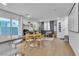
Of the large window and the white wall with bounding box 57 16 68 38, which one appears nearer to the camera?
the large window

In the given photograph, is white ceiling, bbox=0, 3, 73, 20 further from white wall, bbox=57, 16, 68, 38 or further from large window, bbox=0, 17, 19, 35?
white wall, bbox=57, 16, 68, 38

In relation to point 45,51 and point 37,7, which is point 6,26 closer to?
point 37,7

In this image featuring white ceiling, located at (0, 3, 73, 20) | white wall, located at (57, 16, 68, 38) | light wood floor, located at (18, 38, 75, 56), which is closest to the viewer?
white ceiling, located at (0, 3, 73, 20)

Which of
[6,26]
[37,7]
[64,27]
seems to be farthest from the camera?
[64,27]

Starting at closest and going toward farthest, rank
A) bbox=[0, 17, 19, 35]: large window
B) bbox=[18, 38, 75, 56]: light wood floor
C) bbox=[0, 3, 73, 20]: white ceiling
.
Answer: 1. bbox=[0, 3, 73, 20]: white ceiling
2. bbox=[18, 38, 75, 56]: light wood floor
3. bbox=[0, 17, 19, 35]: large window

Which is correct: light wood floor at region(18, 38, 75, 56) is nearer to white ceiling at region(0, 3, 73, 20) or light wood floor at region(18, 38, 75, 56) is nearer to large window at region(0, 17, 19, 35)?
large window at region(0, 17, 19, 35)

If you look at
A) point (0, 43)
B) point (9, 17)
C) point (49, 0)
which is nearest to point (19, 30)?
point (9, 17)

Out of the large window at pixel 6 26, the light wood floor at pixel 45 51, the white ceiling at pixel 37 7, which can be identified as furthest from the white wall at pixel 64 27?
the large window at pixel 6 26

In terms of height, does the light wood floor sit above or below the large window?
below

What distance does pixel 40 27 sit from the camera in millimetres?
15992

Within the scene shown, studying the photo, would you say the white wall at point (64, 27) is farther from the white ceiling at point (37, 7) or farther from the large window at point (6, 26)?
the large window at point (6, 26)

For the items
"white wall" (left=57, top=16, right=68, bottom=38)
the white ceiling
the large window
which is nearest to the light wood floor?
the large window

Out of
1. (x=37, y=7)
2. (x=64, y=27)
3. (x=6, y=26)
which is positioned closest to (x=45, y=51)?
(x=37, y=7)

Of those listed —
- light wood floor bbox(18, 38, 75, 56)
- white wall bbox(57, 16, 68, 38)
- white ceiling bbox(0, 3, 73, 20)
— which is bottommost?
light wood floor bbox(18, 38, 75, 56)
